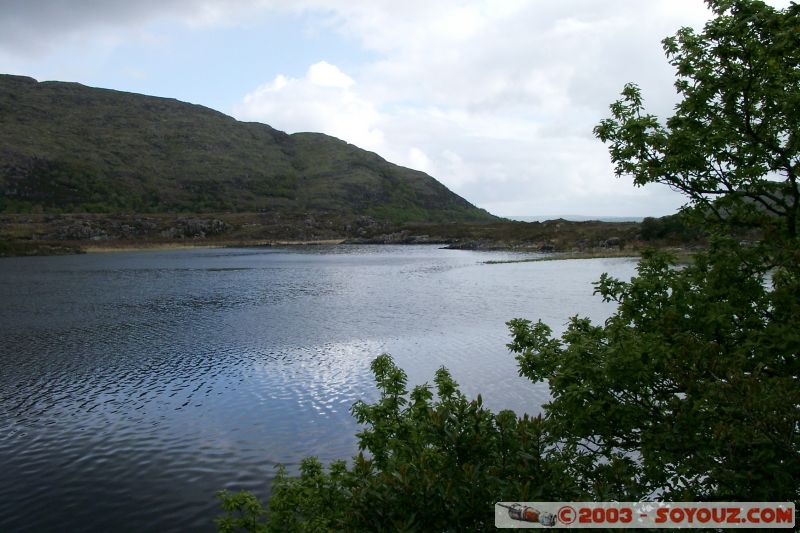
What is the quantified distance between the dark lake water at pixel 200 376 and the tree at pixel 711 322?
15.4 metres

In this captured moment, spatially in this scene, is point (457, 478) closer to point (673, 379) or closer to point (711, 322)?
point (673, 379)

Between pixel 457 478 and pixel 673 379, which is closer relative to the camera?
pixel 457 478

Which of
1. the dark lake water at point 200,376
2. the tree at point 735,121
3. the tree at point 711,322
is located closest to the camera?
the tree at point 711,322

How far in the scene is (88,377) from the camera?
3872 centimetres

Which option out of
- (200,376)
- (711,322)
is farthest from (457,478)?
(200,376)

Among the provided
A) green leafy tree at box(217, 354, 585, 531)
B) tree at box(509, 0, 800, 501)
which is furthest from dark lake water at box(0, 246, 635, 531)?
tree at box(509, 0, 800, 501)

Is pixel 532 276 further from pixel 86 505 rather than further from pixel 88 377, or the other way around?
pixel 86 505

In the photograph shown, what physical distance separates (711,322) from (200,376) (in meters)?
35.0

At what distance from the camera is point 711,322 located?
12648 mm

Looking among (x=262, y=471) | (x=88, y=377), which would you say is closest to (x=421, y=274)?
(x=88, y=377)

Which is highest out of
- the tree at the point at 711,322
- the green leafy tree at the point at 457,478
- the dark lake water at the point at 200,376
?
the tree at the point at 711,322

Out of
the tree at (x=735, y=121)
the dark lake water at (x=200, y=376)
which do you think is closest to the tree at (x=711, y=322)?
the tree at (x=735, y=121)

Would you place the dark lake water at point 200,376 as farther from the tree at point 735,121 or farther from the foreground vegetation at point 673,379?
the tree at point 735,121

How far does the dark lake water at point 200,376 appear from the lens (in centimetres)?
2261
